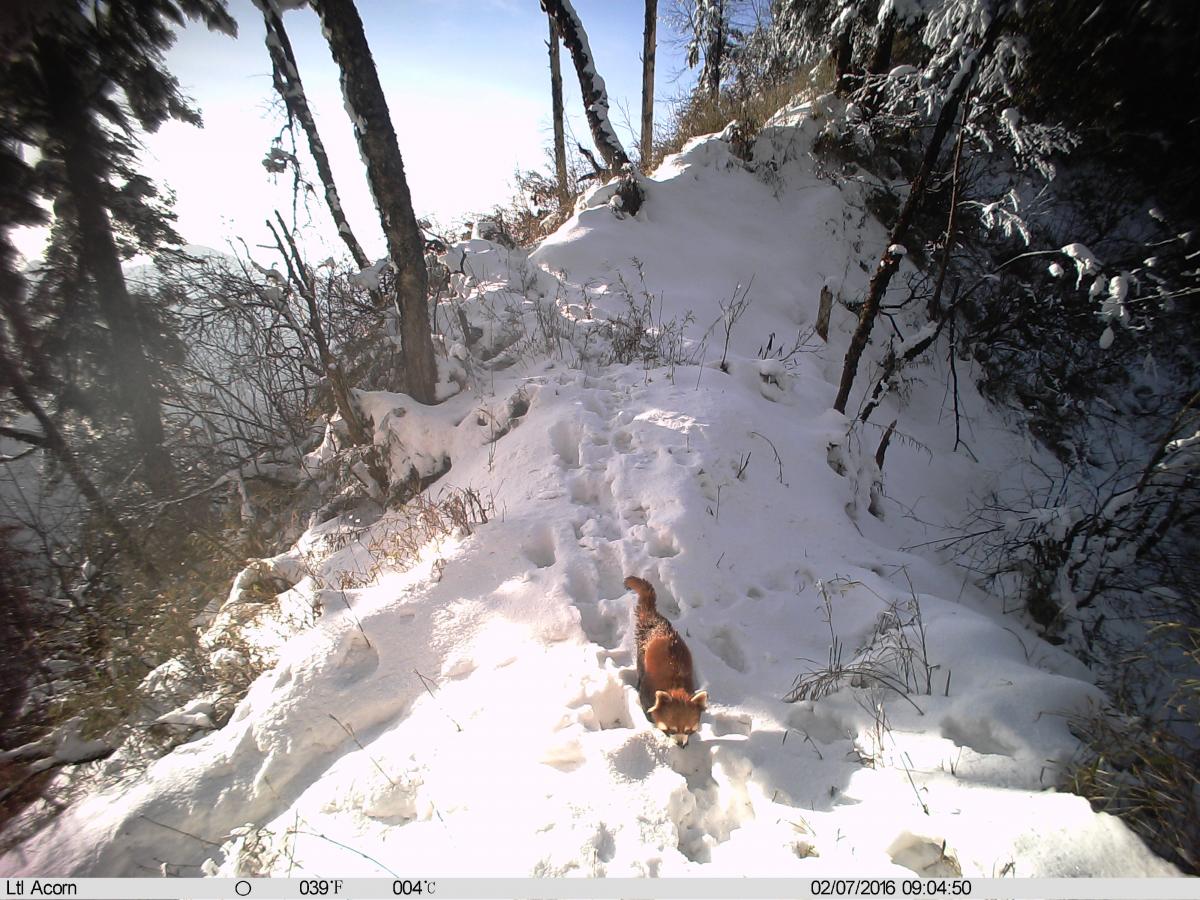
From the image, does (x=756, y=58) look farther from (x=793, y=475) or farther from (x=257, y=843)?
(x=257, y=843)

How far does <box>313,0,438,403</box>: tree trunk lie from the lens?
408 centimetres

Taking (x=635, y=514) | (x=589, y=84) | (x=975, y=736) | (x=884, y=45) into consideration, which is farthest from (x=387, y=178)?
(x=884, y=45)

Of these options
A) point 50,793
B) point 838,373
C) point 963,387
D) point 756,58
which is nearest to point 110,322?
point 50,793

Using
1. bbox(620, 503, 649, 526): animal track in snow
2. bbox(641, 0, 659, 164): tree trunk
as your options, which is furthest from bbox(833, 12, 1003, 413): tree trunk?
bbox(641, 0, 659, 164): tree trunk

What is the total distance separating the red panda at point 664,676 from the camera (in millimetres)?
1955

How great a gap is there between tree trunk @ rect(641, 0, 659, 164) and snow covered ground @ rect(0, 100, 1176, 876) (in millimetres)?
7606

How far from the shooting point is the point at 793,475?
3.86 meters

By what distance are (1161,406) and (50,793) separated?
11432 mm

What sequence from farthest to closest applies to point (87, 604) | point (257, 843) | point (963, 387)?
point (963, 387)
point (87, 604)
point (257, 843)

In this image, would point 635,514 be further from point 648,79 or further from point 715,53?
point 715,53

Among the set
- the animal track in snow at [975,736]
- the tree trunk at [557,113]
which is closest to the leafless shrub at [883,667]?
the animal track in snow at [975,736]

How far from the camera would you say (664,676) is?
7.04 feet

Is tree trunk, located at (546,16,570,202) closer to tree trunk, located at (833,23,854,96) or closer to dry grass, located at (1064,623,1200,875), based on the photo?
tree trunk, located at (833,23,854,96)

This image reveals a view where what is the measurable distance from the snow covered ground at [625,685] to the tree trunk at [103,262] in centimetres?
406
